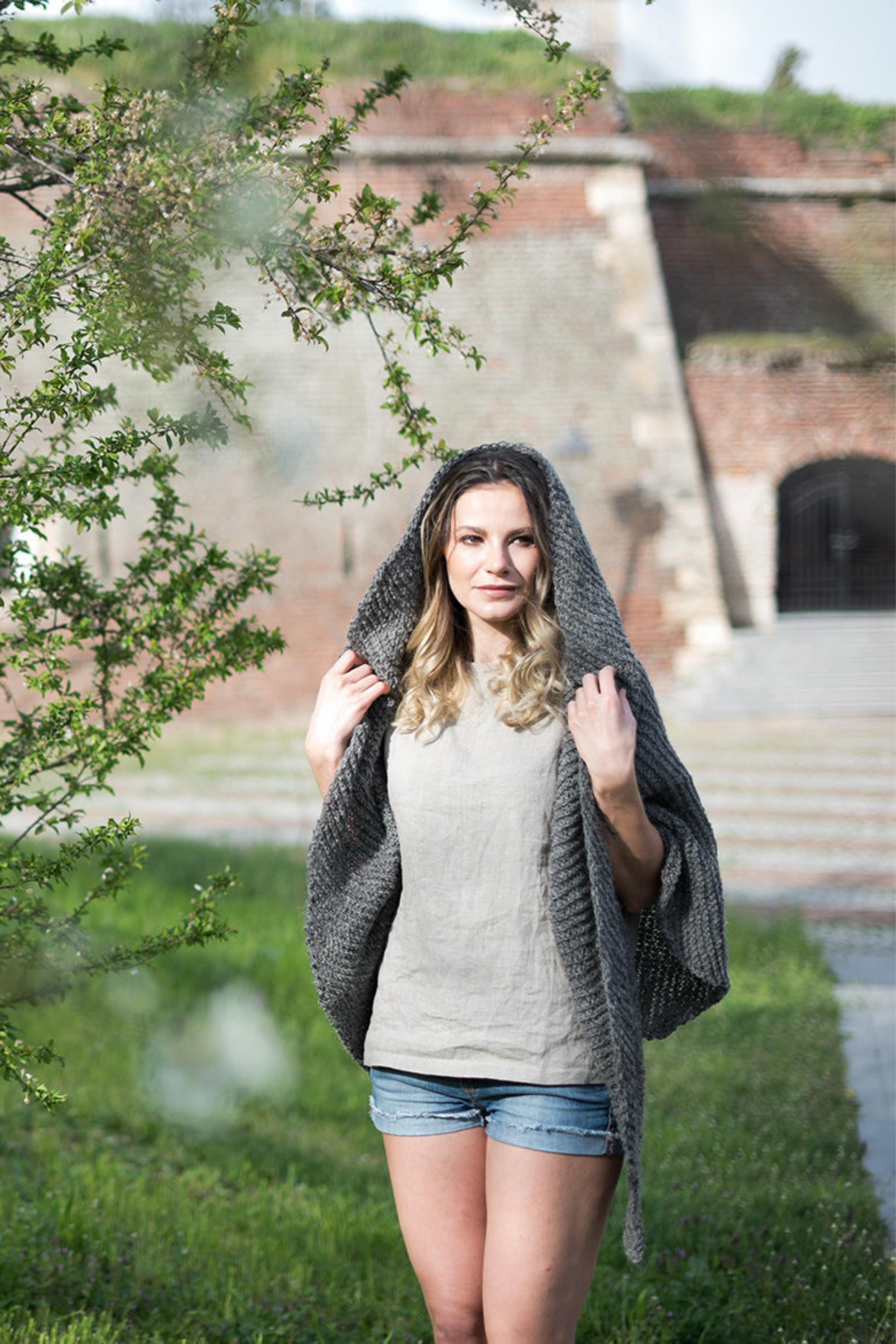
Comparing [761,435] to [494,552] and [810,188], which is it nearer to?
[810,188]

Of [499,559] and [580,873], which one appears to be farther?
[499,559]

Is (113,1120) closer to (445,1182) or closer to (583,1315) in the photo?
(583,1315)

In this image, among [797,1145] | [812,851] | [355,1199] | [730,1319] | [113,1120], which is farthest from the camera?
[812,851]

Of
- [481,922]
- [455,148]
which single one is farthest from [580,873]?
[455,148]

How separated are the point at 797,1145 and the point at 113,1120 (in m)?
2.31

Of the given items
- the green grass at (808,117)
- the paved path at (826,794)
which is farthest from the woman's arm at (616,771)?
the green grass at (808,117)

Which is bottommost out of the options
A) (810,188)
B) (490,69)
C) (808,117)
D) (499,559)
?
(499,559)

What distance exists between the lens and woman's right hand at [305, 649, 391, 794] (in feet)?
6.65

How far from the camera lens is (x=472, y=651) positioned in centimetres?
210

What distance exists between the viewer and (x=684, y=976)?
6.78 feet

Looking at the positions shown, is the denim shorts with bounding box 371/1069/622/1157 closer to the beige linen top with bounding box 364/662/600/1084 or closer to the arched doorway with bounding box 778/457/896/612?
the beige linen top with bounding box 364/662/600/1084

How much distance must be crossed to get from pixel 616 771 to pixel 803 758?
1125cm

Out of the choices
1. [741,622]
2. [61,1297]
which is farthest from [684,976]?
[741,622]

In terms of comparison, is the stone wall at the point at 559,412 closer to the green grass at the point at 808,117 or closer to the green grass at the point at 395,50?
the green grass at the point at 395,50
